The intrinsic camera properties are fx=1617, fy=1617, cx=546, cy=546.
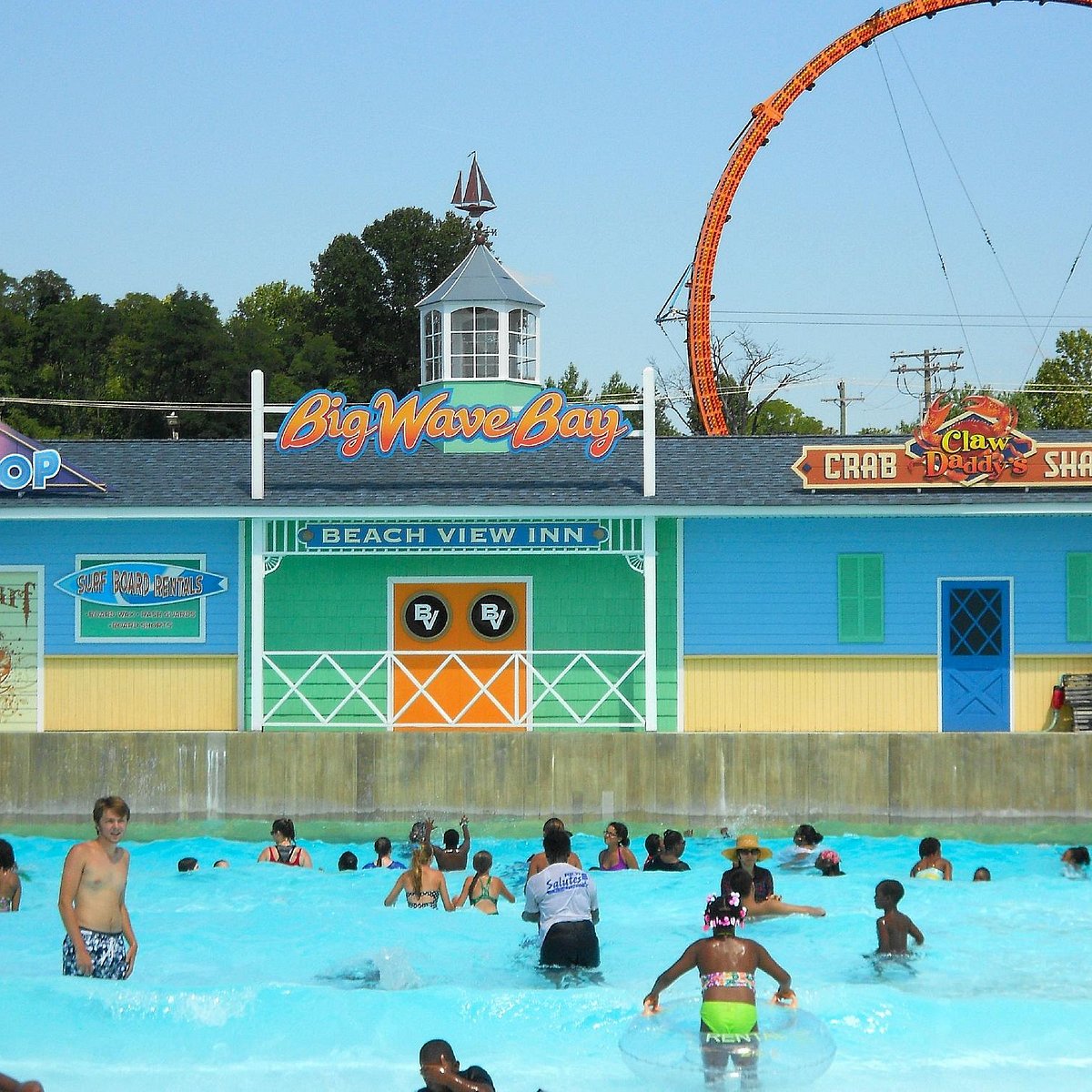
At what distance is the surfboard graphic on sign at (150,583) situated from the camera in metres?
23.7

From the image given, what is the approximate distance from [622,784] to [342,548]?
548 centimetres

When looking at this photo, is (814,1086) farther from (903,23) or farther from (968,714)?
(903,23)

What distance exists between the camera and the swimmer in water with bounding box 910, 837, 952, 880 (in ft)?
58.3

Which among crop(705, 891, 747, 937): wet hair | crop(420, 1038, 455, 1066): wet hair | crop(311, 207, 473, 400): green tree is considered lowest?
crop(420, 1038, 455, 1066): wet hair

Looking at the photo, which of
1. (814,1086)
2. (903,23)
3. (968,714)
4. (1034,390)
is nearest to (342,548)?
(968,714)

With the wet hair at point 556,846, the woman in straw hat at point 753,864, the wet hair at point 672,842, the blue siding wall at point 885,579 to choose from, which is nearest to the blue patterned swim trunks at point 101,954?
the wet hair at point 556,846

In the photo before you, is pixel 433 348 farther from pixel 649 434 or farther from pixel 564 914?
pixel 564 914

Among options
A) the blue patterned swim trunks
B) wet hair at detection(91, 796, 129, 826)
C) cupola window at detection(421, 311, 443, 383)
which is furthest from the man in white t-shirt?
cupola window at detection(421, 311, 443, 383)

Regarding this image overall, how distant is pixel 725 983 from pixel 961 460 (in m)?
13.6

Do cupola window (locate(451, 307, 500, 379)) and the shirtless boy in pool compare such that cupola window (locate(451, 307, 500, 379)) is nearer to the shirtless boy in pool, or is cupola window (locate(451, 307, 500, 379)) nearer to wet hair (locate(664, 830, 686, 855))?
wet hair (locate(664, 830, 686, 855))

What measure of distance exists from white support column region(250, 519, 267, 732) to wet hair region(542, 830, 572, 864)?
30.7ft

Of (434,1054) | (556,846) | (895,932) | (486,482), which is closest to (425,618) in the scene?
(486,482)

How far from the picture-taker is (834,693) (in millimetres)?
23297

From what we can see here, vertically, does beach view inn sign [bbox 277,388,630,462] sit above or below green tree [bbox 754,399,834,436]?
below
